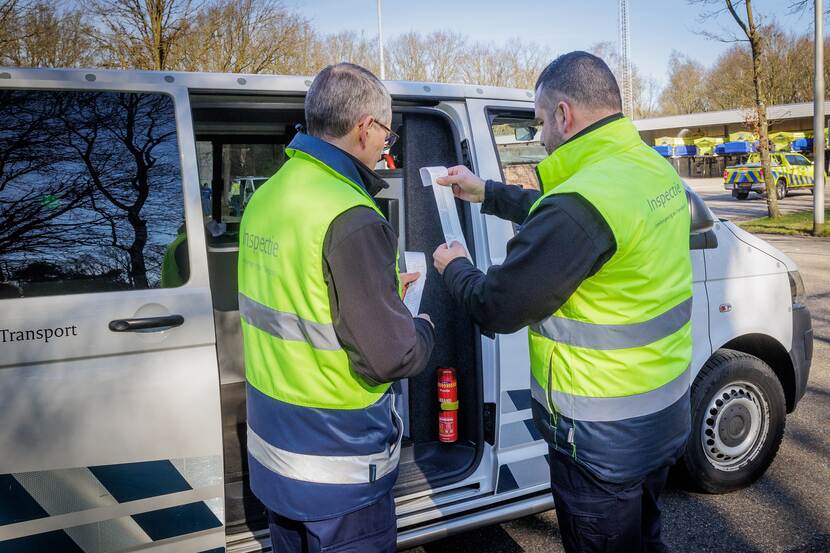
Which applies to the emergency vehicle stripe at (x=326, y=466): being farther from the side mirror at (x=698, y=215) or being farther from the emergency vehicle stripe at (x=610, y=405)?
the side mirror at (x=698, y=215)

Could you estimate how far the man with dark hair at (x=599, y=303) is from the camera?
1.73 m

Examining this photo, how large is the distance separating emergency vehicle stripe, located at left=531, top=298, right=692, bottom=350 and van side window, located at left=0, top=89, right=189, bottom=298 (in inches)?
49.5

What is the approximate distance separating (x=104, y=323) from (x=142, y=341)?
0.13 meters

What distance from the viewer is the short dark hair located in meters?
1.88

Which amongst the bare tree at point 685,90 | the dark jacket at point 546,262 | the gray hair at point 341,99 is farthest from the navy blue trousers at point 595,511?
the bare tree at point 685,90

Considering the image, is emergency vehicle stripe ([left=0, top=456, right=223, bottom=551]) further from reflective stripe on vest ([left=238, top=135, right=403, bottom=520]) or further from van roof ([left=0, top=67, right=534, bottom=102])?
van roof ([left=0, top=67, right=534, bottom=102])

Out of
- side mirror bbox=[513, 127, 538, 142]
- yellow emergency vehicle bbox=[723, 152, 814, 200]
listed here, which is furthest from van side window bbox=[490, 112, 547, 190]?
yellow emergency vehicle bbox=[723, 152, 814, 200]

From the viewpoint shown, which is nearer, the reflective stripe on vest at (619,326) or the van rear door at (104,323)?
the reflective stripe on vest at (619,326)

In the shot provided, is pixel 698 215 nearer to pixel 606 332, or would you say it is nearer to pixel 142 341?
pixel 606 332

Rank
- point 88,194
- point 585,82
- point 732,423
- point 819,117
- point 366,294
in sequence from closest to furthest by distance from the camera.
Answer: point 366,294 < point 585,82 < point 88,194 < point 732,423 < point 819,117

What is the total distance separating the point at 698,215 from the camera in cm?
Result: 300

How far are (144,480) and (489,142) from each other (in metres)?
1.91

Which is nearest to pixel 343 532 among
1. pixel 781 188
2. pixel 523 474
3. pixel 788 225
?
pixel 523 474

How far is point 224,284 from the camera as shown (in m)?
4.17
